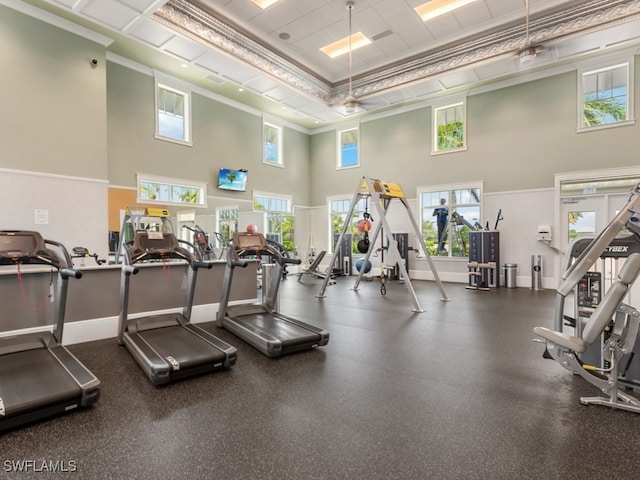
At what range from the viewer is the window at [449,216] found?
32.3ft

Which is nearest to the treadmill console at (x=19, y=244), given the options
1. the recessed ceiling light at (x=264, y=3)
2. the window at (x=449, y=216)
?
the recessed ceiling light at (x=264, y=3)

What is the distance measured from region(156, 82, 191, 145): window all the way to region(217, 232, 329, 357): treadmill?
5605mm

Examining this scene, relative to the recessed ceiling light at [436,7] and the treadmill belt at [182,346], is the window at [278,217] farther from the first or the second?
the treadmill belt at [182,346]

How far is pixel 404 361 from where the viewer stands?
3564 mm

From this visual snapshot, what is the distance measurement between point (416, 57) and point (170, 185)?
7.02 meters

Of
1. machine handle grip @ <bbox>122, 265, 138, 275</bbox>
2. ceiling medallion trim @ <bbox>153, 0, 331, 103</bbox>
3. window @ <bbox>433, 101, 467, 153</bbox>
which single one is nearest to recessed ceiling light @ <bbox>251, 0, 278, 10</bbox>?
ceiling medallion trim @ <bbox>153, 0, 331, 103</bbox>

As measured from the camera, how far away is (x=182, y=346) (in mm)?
3467

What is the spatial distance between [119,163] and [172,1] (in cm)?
377

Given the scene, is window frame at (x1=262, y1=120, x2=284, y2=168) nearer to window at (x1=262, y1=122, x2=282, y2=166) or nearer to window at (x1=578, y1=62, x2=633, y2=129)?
window at (x1=262, y1=122, x2=282, y2=166)

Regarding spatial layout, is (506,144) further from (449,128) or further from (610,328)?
(610,328)

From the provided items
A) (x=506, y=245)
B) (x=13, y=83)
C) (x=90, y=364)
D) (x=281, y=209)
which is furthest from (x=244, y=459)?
(x=281, y=209)

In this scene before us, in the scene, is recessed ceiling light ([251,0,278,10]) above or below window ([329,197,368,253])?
above

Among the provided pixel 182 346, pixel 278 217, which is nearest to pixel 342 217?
pixel 278 217

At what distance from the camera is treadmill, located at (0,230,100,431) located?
7.57 feet
